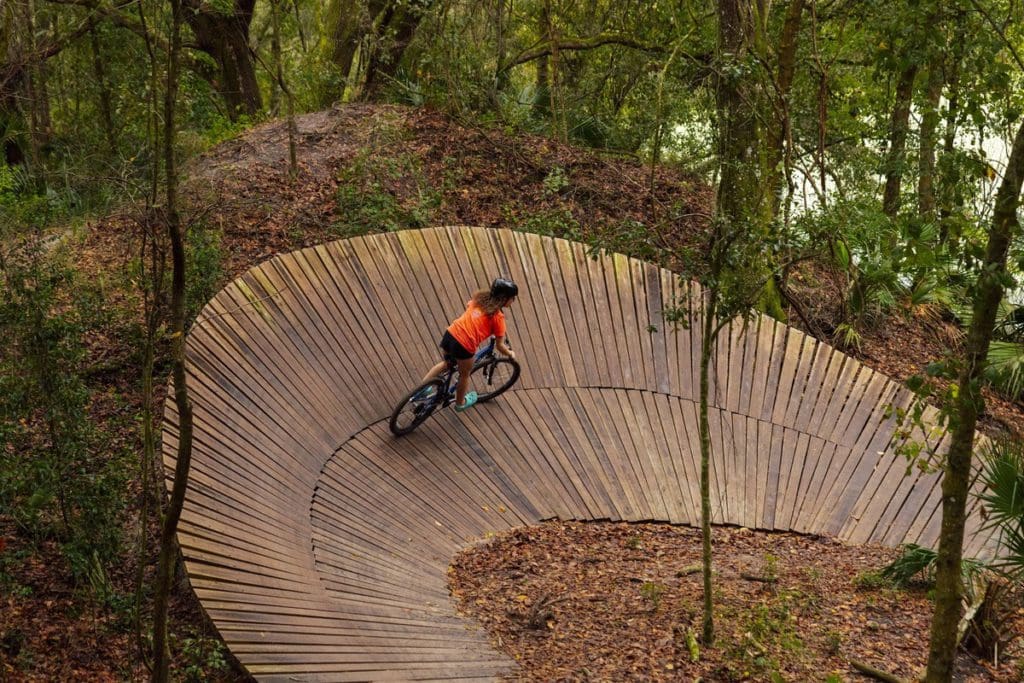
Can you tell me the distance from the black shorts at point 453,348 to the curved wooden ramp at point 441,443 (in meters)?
0.79

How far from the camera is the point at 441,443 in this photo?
26.8 feet

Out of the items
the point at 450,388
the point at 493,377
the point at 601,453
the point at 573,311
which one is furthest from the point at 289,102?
the point at 601,453

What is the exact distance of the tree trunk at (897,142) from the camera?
13742 mm

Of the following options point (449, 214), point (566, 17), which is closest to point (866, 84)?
point (566, 17)

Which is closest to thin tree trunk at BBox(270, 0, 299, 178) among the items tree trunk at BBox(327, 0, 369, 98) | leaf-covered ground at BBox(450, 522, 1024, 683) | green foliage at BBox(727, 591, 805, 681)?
tree trunk at BBox(327, 0, 369, 98)

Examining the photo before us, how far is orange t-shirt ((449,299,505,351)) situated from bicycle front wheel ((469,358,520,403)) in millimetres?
744

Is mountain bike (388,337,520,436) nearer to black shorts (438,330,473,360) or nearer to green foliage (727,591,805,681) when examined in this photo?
black shorts (438,330,473,360)

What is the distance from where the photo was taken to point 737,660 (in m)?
5.79

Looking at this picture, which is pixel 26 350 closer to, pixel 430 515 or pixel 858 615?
pixel 430 515

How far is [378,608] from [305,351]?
2.98 meters

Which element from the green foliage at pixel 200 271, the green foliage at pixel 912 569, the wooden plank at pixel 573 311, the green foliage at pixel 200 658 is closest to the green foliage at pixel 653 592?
the green foliage at pixel 912 569

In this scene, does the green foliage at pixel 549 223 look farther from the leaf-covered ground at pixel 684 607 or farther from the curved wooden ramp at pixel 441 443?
the leaf-covered ground at pixel 684 607

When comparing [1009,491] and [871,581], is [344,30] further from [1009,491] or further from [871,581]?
[1009,491]

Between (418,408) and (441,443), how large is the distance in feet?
1.18
